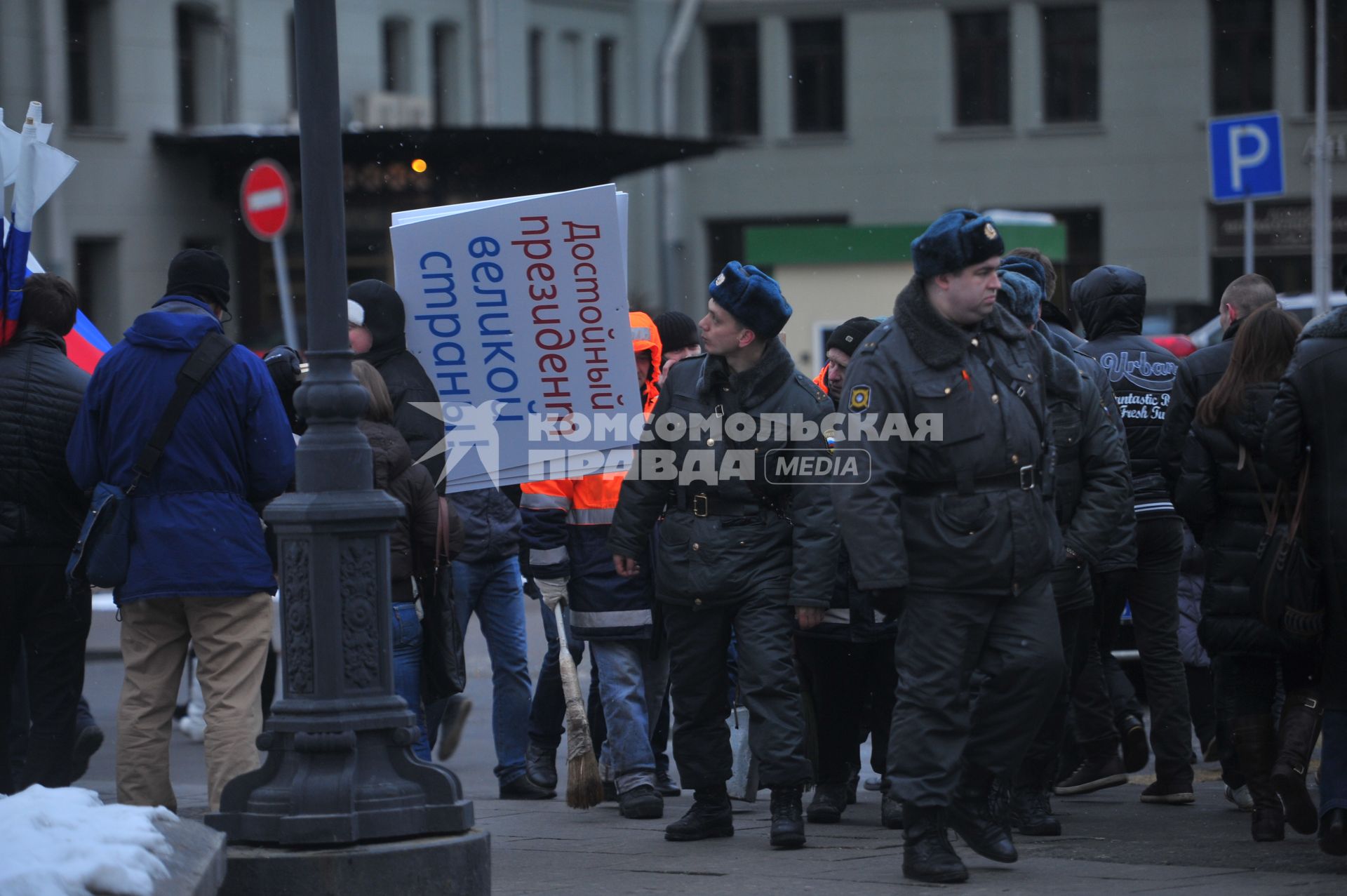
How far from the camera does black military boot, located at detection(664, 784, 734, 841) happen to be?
264 inches

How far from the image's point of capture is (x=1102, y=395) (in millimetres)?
6891

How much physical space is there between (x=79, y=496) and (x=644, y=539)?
1.97m

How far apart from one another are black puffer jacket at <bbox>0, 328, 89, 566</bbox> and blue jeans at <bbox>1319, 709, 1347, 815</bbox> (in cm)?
411

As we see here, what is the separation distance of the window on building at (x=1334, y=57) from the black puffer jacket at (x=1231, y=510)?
30490mm

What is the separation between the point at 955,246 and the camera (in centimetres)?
595

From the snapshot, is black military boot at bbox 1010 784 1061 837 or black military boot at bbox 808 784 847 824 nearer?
black military boot at bbox 1010 784 1061 837

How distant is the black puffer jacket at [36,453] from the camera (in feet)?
22.7

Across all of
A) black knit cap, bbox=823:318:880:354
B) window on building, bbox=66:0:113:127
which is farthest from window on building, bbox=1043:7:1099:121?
black knit cap, bbox=823:318:880:354

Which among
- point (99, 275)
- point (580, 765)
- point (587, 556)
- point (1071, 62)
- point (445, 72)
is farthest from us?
point (1071, 62)

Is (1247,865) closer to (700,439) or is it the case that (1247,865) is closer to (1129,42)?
(700,439)

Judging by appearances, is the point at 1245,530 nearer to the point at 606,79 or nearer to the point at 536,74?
the point at 536,74

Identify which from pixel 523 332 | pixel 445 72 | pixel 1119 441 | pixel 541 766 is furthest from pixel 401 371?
pixel 445 72

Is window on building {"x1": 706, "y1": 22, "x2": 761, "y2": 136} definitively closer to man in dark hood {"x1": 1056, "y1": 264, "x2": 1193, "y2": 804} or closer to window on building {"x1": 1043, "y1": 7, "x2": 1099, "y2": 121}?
window on building {"x1": 1043, "y1": 7, "x2": 1099, "y2": 121}

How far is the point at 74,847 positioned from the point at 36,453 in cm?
291
